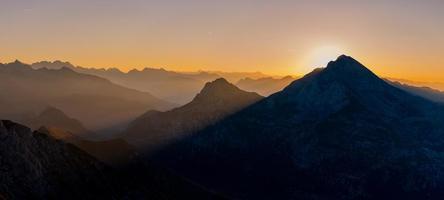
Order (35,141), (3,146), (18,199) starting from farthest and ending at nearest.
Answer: (35,141)
(3,146)
(18,199)

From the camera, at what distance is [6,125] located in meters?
189

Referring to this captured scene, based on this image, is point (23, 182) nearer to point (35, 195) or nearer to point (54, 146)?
point (35, 195)

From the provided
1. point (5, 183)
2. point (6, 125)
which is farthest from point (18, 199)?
point (6, 125)

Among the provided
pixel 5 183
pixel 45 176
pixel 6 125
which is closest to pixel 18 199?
pixel 5 183

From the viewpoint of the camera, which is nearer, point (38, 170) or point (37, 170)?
point (37, 170)

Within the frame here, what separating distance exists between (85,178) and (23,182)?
26.4 metres

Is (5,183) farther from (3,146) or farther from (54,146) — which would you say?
(54,146)

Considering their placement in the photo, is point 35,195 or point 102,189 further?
point 102,189

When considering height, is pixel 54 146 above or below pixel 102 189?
above

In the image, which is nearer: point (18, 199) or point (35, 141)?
point (18, 199)

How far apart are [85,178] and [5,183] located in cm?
3305

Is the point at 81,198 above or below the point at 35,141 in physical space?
below

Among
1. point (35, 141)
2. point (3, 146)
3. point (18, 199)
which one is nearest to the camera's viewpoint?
point (18, 199)

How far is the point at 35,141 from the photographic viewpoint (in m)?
192
